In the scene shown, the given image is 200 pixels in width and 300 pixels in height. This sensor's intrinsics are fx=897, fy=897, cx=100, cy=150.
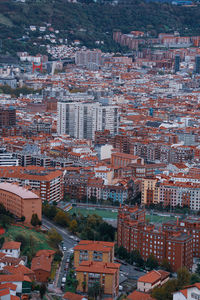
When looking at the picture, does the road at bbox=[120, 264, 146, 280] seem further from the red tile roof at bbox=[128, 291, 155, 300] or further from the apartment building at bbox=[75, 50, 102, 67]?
the apartment building at bbox=[75, 50, 102, 67]

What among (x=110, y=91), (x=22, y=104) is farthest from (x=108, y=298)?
(x=110, y=91)

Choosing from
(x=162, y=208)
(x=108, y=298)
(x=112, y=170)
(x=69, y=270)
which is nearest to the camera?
(x=108, y=298)

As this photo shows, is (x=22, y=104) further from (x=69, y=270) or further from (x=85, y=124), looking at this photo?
(x=69, y=270)

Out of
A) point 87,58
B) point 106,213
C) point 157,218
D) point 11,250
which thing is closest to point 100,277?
point 11,250

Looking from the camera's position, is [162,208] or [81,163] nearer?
[162,208]

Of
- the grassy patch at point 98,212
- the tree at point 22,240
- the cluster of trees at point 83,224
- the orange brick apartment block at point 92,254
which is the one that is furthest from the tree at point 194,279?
the grassy patch at point 98,212

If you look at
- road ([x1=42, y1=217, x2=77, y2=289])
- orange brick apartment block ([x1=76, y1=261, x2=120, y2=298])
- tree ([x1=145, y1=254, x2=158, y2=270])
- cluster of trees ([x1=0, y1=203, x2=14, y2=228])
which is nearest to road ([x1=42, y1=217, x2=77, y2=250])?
road ([x1=42, y1=217, x2=77, y2=289])

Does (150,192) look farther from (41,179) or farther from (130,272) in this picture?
(130,272)
